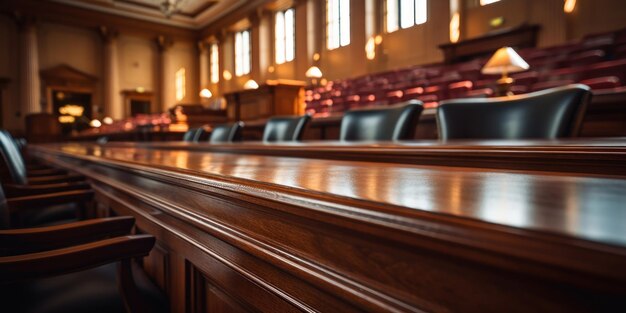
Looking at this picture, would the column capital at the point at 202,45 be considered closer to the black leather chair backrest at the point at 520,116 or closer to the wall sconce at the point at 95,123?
the wall sconce at the point at 95,123

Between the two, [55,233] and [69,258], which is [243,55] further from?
[69,258]

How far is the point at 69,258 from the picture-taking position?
2.15 ft

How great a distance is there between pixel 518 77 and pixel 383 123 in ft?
13.3

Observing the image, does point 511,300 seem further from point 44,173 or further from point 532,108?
point 44,173

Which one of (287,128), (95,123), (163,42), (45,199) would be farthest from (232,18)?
(45,199)

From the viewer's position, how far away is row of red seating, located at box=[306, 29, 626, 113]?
4184mm

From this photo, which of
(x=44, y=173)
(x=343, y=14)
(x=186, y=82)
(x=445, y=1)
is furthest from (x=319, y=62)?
(x=44, y=173)

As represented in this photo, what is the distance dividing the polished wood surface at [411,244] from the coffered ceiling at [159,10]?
40.2 ft

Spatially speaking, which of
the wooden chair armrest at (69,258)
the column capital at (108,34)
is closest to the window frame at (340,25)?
the column capital at (108,34)

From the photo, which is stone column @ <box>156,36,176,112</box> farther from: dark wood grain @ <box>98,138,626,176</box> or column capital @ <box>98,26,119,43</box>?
dark wood grain @ <box>98,138,626,176</box>

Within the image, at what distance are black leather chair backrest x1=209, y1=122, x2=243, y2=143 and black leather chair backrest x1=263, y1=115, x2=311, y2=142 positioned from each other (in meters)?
0.33

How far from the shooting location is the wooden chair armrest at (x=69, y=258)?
2.01 feet

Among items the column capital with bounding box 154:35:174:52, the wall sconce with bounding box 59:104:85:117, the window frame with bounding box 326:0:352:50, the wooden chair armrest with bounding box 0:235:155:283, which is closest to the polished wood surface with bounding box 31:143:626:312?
the wooden chair armrest with bounding box 0:235:155:283

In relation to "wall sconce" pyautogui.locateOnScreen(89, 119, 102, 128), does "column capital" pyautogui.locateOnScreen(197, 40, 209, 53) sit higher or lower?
higher
